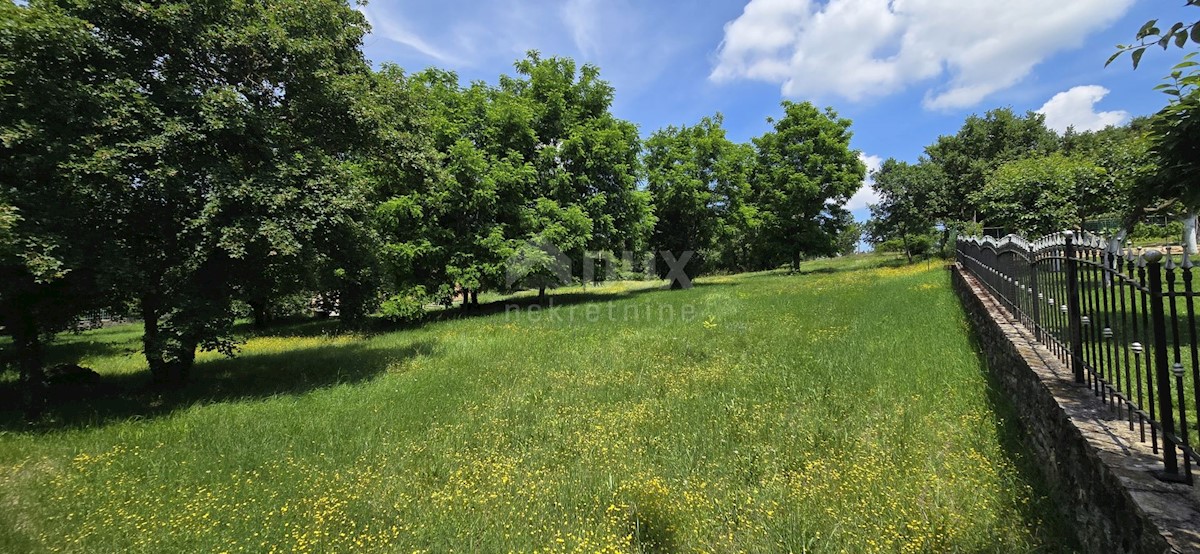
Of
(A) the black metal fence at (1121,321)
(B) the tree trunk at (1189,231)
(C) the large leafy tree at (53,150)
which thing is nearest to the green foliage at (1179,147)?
(B) the tree trunk at (1189,231)

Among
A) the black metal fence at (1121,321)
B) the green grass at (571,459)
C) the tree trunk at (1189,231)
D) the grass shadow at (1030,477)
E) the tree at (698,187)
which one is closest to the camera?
the black metal fence at (1121,321)

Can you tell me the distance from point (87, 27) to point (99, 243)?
10.0 ft

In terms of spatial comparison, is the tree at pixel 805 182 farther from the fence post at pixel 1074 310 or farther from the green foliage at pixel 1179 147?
the fence post at pixel 1074 310

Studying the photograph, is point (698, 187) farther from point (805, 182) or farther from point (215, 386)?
point (215, 386)

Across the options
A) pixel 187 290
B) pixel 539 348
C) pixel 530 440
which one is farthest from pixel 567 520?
pixel 187 290

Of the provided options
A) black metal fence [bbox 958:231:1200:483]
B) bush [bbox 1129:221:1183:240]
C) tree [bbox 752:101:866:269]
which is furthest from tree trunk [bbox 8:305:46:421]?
tree [bbox 752:101:866:269]

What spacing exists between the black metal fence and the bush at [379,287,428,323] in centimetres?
1602

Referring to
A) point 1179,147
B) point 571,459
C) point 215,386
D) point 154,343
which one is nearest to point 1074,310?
point 1179,147

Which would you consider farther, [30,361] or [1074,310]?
[30,361]

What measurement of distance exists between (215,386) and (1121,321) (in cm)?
1312

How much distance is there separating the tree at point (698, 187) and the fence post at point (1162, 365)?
27.3 m

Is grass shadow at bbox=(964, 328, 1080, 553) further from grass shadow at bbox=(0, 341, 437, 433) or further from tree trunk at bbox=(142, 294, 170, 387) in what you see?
tree trunk at bbox=(142, 294, 170, 387)

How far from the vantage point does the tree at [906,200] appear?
104ft

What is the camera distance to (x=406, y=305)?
17438 millimetres
